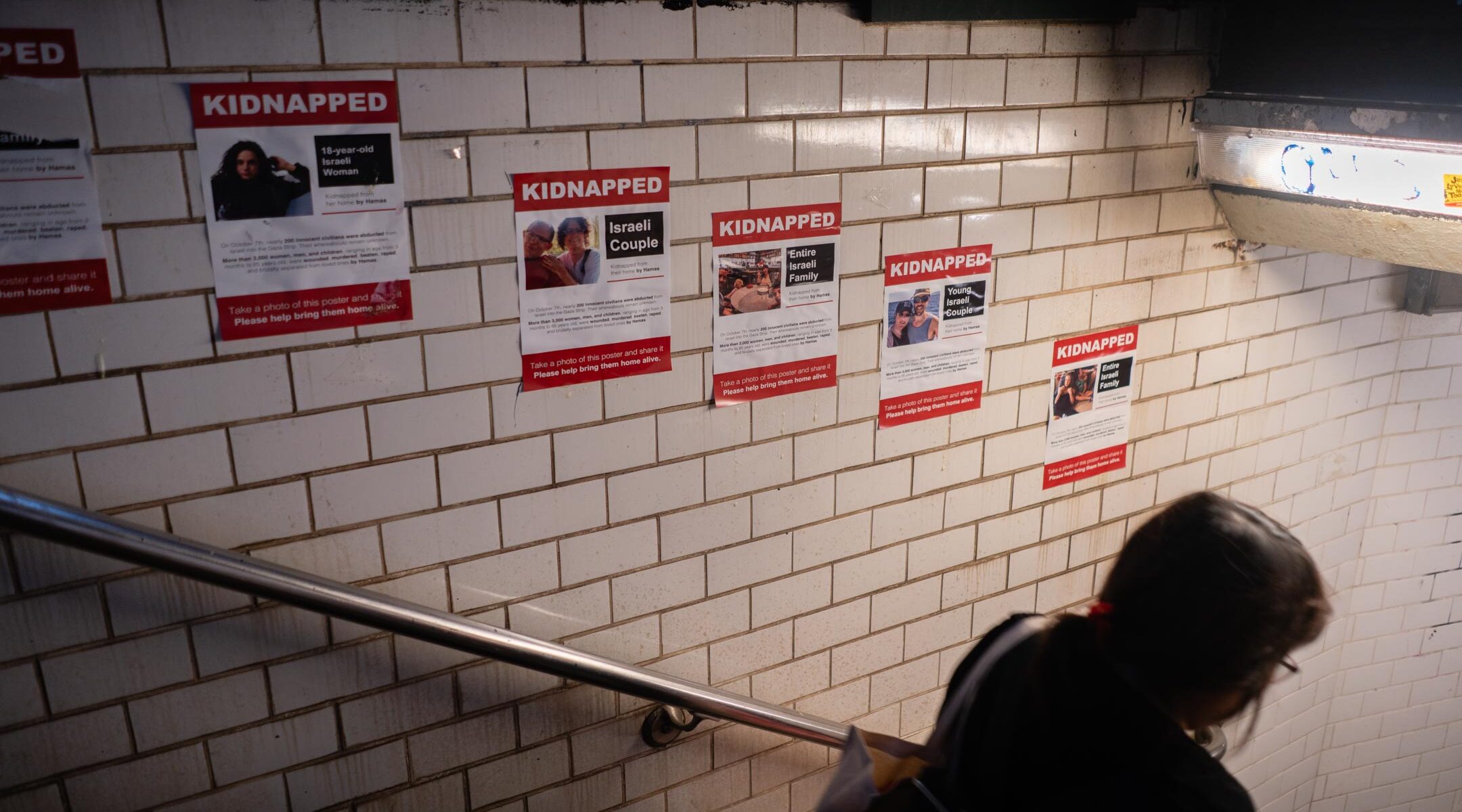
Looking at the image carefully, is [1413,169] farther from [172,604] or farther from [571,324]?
[172,604]

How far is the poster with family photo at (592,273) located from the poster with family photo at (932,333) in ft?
2.46

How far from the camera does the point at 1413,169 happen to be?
9.15 feet

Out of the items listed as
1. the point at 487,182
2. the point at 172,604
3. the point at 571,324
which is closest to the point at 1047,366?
the point at 571,324

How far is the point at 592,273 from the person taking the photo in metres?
2.49

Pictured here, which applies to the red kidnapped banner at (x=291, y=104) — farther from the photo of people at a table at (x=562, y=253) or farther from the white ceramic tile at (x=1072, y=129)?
the white ceramic tile at (x=1072, y=129)

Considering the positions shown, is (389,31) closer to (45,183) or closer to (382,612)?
(45,183)

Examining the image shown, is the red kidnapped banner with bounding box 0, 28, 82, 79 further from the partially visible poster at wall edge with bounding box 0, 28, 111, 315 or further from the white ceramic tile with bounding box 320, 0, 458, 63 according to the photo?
the white ceramic tile with bounding box 320, 0, 458, 63

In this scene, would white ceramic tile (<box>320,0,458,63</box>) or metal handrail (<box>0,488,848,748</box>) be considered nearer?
metal handrail (<box>0,488,848,748</box>)

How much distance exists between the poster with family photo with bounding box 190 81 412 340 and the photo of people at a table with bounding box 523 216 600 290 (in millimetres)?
293

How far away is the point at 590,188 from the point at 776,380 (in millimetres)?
748

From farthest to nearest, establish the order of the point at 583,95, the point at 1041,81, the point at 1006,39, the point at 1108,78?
the point at 1108,78, the point at 1041,81, the point at 1006,39, the point at 583,95

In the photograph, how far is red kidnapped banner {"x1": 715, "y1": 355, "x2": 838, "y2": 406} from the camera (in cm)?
275

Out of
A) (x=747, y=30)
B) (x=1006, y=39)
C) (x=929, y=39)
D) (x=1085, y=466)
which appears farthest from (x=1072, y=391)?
(x=747, y=30)

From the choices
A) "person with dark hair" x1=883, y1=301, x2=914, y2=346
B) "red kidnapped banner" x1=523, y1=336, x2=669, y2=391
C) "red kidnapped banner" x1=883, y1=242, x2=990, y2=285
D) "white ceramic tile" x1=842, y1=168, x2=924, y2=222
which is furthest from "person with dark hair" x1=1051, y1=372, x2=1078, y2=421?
"red kidnapped banner" x1=523, y1=336, x2=669, y2=391
